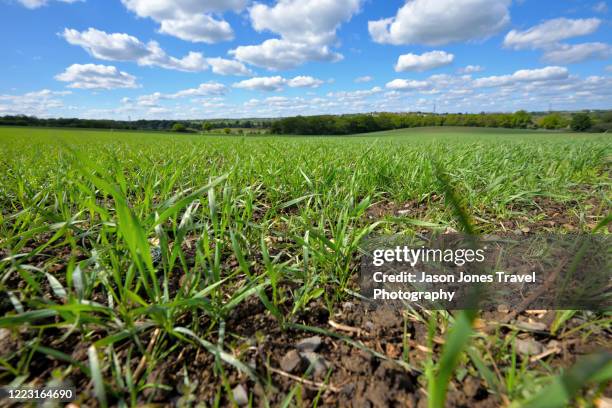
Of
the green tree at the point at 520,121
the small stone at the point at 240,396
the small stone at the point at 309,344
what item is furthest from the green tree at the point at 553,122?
the small stone at the point at 240,396

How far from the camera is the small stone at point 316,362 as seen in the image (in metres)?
0.79

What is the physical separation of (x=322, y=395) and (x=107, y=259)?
3.39ft

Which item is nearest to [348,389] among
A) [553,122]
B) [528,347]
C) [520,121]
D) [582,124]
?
[528,347]

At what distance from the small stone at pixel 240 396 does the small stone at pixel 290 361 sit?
0.12 metres

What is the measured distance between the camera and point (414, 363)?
0.82m

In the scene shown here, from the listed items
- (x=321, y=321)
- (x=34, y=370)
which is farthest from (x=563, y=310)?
(x=34, y=370)

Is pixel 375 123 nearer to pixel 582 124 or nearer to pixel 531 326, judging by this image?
pixel 582 124

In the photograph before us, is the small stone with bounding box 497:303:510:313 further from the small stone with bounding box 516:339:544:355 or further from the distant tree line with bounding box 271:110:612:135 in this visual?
the distant tree line with bounding box 271:110:612:135

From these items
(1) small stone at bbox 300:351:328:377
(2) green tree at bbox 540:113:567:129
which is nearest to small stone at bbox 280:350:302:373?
(1) small stone at bbox 300:351:328:377

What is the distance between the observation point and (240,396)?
714 mm

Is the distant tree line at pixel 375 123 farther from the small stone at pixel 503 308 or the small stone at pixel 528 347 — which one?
the small stone at pixel 528 347

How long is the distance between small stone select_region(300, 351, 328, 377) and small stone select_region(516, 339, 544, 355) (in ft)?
1.93

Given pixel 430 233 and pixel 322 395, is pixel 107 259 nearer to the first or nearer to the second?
pixel 322 395

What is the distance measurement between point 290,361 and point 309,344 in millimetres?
90
